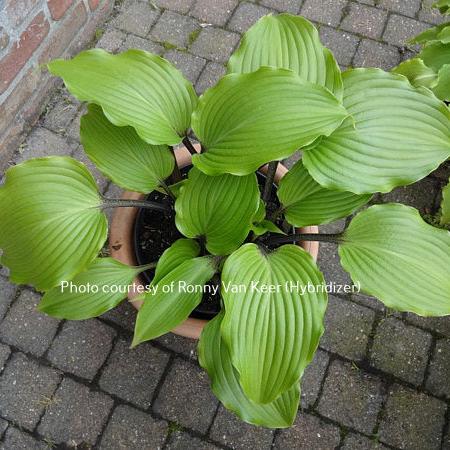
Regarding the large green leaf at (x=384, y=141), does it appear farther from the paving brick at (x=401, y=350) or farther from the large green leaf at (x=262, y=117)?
the paving brick at (x=401, y=350)

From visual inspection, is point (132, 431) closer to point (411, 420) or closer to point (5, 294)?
point (5, 294)

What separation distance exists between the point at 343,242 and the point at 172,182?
1.67ft

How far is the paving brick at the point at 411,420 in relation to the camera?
5.21ft

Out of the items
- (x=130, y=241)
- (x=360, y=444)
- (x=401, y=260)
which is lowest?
(x=360, y=444)

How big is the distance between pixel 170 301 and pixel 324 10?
5.34 ft

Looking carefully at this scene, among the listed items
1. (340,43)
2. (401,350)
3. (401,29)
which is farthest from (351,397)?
(401,29)

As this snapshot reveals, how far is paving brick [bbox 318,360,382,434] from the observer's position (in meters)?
1.61

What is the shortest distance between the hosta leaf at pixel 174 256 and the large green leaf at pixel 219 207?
0.07 meters

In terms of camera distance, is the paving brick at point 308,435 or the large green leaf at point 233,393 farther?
the paving brick at point 308,435

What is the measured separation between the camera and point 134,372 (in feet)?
5.40

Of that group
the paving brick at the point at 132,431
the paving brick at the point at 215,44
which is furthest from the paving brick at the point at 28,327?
the paving brick at the point at 215,44

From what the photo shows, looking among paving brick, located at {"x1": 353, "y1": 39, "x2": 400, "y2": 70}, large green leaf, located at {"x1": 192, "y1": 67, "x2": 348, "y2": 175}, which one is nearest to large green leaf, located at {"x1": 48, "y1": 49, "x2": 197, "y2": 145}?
large green leaf, located at {"x1": 192, "y1": 67, "x2": 348, "y2": 175}

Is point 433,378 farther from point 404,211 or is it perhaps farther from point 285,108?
point 285,108

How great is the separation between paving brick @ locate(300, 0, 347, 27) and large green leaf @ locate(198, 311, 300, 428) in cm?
155
